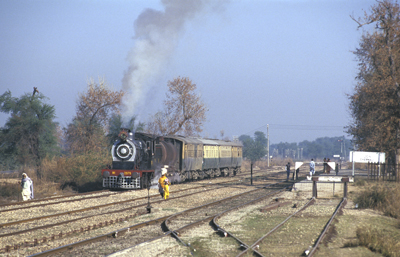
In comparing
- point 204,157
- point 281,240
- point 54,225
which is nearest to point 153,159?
point 204,157

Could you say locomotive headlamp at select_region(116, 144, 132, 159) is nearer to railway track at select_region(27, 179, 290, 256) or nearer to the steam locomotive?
the steam locomotive

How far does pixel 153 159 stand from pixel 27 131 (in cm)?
1474

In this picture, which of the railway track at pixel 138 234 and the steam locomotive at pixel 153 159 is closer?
the railway track at pixel 138 234

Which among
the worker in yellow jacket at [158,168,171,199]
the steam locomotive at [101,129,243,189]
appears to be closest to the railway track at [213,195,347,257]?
the worker in yellow jacket at [158,168,171,199]

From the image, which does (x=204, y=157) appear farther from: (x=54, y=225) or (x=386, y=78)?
(x=54, y=225)

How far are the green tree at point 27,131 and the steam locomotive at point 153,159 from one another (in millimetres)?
12307

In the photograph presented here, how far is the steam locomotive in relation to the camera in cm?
2233

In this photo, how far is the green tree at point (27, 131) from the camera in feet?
108

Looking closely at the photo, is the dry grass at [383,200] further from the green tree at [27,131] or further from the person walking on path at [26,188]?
the green tree at [27,131]

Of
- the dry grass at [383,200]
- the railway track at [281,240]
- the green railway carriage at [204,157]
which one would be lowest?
the railway track at [281,240]

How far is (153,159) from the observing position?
24.0m

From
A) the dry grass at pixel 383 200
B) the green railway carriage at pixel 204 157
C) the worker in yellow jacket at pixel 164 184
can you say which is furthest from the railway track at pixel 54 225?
the green railway carriage at pixel 204 157

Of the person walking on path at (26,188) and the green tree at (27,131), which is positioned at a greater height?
the green tree at (27,131)

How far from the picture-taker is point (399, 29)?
92.2ft
